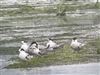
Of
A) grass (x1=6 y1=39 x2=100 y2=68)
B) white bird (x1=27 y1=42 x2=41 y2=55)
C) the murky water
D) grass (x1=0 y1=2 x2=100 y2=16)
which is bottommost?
grass (x1=6 y1=39 x2=100 y2=68)

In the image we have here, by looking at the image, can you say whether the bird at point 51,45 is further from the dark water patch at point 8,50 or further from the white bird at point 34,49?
the dark water patch at point 8,50

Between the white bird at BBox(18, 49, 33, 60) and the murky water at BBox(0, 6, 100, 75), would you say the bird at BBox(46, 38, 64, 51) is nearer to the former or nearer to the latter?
the murky water at BBox(0, 6, 100, 75)

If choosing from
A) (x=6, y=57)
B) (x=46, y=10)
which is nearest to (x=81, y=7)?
(x=46, y=10)

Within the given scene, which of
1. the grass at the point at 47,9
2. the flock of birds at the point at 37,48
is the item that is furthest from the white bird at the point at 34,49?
the grass at the point at 47,9

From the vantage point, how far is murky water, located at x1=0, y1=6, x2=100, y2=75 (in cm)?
268

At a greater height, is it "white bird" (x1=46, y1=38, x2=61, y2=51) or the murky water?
the murky water

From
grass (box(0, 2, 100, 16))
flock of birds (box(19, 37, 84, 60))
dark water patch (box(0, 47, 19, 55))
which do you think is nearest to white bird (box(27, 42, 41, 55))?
flock of birds (box(19, 37, 84, 60))

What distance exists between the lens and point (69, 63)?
271 centimetres

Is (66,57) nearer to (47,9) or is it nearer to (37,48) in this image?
(37,48)

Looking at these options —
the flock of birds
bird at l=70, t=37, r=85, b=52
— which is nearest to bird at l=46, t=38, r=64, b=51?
the flock of birds

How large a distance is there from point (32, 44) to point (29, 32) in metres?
0.11

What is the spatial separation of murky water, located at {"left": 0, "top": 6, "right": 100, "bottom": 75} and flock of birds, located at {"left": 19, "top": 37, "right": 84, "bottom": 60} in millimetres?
38

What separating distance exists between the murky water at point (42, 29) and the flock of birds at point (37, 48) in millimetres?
38

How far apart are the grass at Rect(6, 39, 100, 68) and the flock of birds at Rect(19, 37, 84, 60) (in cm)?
3
